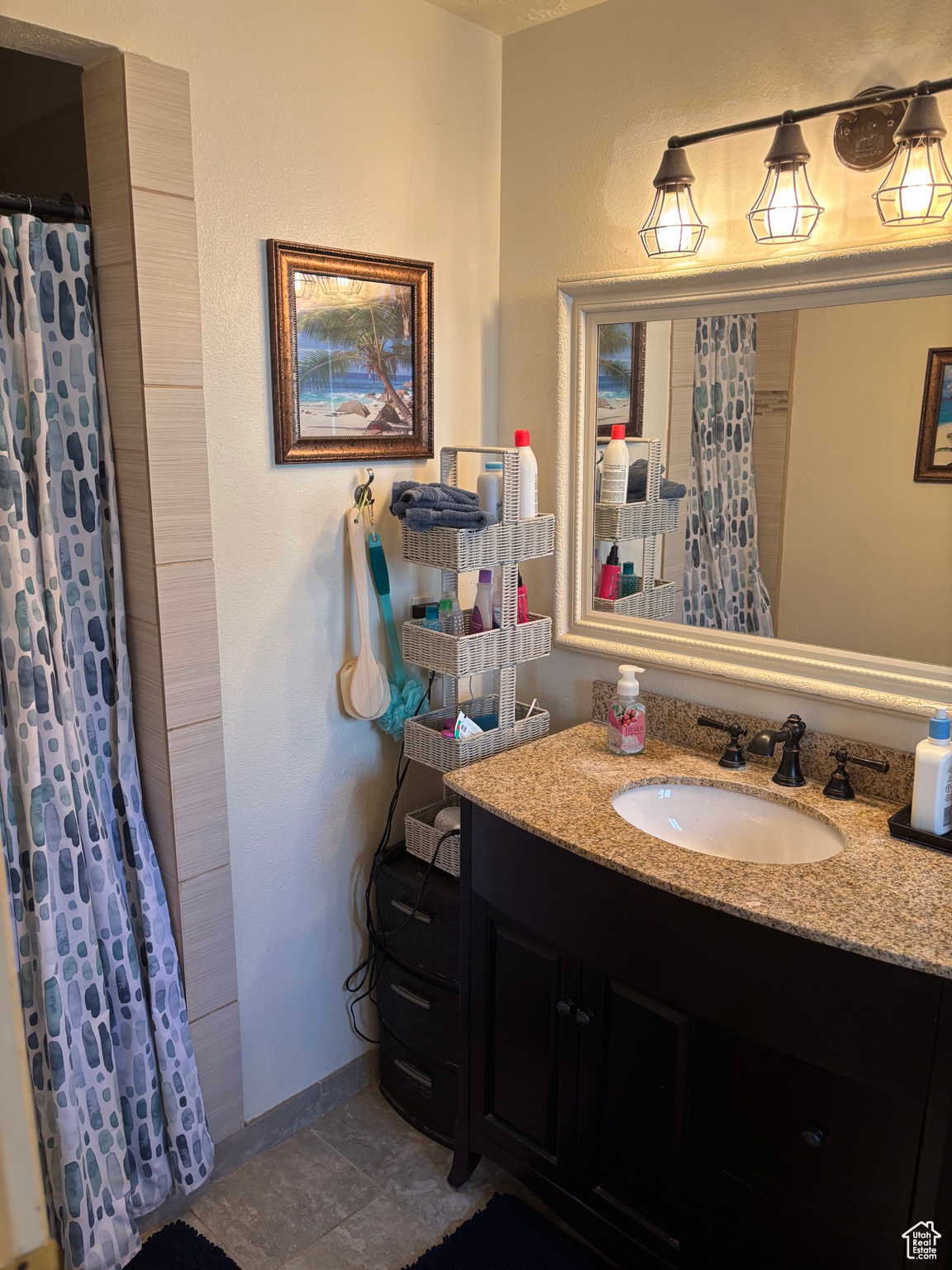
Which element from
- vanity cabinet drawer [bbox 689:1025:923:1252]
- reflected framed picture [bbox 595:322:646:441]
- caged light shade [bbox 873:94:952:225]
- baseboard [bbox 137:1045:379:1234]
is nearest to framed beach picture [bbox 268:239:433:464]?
reflected framed picture [bbox 595:322:646:441]

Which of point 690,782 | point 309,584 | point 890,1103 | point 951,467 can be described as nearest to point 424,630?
point 309,584

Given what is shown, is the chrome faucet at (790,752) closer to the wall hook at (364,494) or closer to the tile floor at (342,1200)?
the wall hook at (364,494)

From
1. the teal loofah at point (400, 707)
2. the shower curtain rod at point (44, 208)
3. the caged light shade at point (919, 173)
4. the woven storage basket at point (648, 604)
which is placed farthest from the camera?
the teal loofah at point (400, 707)

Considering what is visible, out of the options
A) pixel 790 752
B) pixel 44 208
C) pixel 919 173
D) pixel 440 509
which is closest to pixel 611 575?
pixel 440 509

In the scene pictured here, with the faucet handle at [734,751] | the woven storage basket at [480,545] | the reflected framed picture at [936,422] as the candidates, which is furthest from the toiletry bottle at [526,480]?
the reflected framed picture at [936,422]

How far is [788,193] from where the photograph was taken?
63.7 inches

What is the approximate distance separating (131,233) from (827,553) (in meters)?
1.34

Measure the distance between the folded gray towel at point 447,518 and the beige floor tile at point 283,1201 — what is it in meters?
1.41

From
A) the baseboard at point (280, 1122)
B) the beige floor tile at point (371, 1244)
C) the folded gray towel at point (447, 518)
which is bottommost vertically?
the beige floor tile at point (371, 1244)

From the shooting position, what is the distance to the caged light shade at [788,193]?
1.56 meters

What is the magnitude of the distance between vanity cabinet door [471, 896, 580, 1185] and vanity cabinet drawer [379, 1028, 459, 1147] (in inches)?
5.5

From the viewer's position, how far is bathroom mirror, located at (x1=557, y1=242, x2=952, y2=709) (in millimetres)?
1632

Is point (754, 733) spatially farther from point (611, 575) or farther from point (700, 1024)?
point (700, 1024)

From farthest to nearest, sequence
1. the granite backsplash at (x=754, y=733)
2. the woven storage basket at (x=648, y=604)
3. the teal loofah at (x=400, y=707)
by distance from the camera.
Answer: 1. the teal loofah at (x=400, y=707)
2. the woven storage basket at (x=648, y=604)
3. the granite backsplash at (x=754, y=733)
